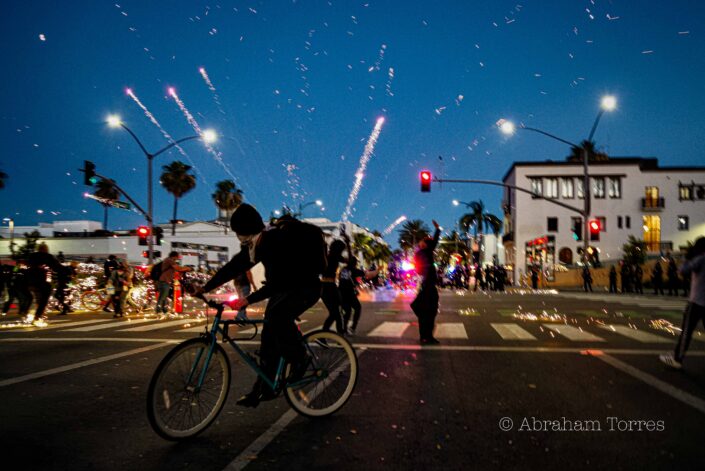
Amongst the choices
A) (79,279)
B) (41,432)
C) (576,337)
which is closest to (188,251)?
(79,279)

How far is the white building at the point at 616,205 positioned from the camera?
2302 inches

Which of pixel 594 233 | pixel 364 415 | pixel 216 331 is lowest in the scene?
pixel 364 415

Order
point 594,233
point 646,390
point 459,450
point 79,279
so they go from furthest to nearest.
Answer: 1. point 594,233
2. point 79,279
3. point 646,390
4. point 459,450

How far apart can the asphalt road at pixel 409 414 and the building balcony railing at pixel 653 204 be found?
55.2m

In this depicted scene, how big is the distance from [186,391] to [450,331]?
8.17m

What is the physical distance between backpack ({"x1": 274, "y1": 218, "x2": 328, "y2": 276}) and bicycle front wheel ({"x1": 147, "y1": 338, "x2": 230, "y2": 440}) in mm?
965

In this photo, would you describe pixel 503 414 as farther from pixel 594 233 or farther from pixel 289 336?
pixel 594 233

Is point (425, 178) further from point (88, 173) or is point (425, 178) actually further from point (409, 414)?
point (409, 414)

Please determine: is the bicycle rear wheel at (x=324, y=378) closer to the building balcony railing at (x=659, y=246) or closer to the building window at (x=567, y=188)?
the building window at (x=567, y=188)

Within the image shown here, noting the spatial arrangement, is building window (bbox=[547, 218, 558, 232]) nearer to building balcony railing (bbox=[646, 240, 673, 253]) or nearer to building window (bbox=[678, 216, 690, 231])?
building balcony railing (bbox=[646, 240, 673, 253])

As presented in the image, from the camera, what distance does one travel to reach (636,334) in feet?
36.4

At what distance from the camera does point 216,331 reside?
440cm

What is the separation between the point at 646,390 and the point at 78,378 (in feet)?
20.9

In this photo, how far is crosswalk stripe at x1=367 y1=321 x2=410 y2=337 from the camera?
36.3ft
